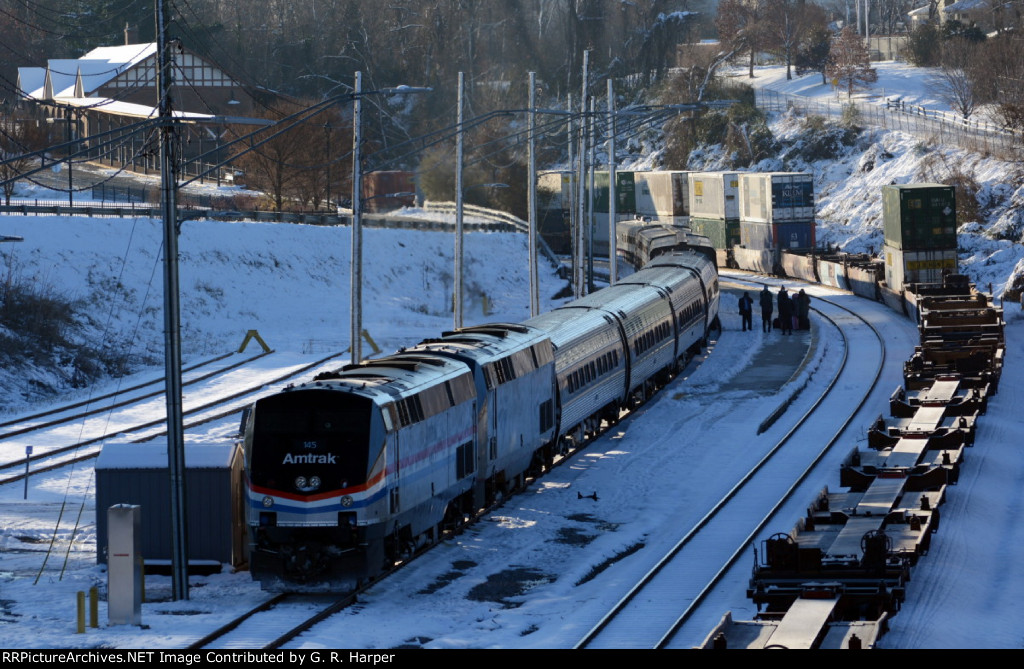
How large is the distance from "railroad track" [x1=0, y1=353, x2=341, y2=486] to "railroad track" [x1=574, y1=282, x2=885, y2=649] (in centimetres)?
1398

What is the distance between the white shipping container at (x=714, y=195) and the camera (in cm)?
7645

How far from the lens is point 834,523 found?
20.8 metres

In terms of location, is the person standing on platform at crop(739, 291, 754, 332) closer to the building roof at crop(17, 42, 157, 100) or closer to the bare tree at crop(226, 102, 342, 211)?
the bare tree at crop(226, 102, 342, 211)

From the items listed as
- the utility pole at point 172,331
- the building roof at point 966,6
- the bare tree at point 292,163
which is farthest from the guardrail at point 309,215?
the building roof at point 966,6

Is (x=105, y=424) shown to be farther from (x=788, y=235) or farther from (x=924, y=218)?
(x=788, y=235)

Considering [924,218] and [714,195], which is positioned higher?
[714,195]

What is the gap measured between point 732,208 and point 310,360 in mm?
36484

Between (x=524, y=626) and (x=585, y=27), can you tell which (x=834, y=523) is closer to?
(x=524, y=626)

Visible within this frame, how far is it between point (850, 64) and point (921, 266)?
204ft

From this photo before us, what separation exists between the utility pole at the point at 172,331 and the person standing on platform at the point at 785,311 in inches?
1298

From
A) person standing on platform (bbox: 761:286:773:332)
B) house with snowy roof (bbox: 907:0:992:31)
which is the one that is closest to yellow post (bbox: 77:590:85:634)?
person standing on platform (bbox: 761:286:773:332)

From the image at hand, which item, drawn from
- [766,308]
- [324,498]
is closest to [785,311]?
[766,308]

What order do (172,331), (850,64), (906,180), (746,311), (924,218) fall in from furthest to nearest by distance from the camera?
(850,64)
(906,180)
(924,218)
(746,311)
(172,331)

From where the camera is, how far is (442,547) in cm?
2248
